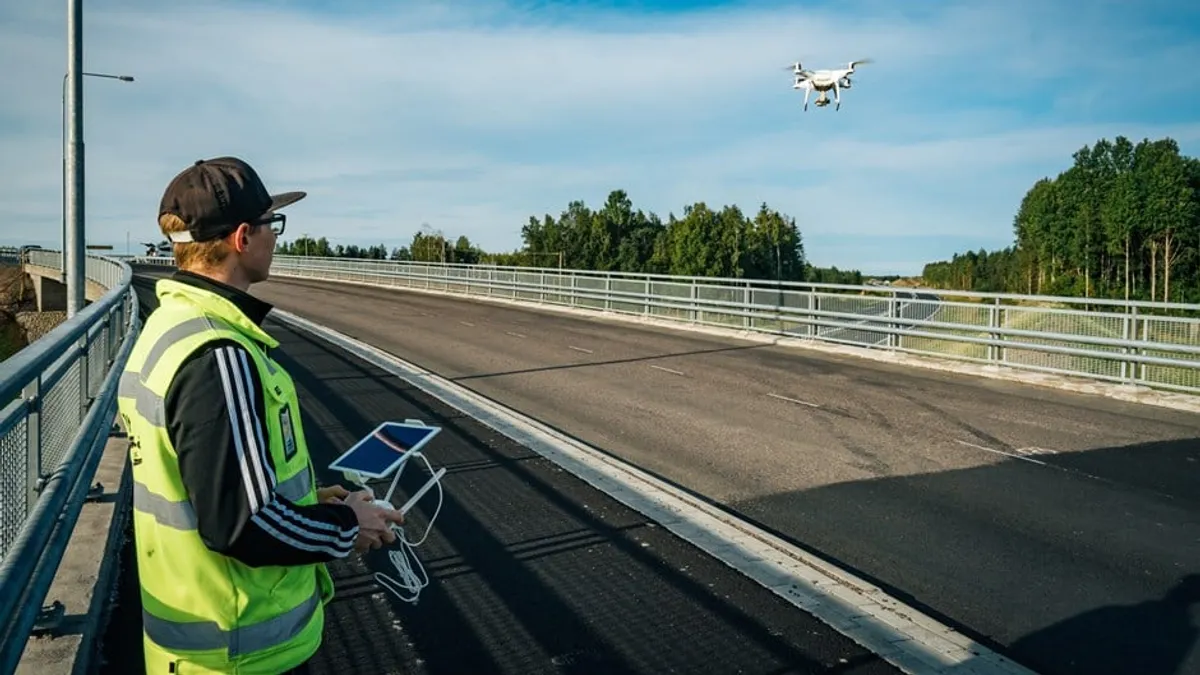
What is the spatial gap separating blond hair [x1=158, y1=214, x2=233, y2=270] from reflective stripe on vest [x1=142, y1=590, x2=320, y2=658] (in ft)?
2.86

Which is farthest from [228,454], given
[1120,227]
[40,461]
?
[1120,227]

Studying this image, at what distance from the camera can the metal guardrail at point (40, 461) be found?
105 inches

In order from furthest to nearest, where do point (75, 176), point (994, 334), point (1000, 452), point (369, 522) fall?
point (994, 334) < point (75, 176) < point (1000, 452) < point (369, 522)

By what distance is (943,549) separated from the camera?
21.3ft

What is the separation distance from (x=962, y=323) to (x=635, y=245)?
107 metres

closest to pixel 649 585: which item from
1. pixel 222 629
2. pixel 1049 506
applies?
pixel 222 629

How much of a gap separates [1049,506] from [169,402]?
291 inches

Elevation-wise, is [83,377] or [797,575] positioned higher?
[83,377]

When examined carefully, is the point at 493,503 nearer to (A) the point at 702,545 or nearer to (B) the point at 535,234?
(A) the point at 702,545

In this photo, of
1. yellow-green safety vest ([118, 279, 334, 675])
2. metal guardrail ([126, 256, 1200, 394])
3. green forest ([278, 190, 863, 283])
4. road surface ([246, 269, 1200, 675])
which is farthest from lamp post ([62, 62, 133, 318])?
green forest ([278, 190, 863, 283])

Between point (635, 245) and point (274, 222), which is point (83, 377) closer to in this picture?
point (274, 222)

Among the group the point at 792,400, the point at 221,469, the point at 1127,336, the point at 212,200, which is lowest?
the point at 792,400

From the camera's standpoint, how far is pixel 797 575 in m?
5.46

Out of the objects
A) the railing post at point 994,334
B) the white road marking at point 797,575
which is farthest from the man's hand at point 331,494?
the railing post at point 994,334
